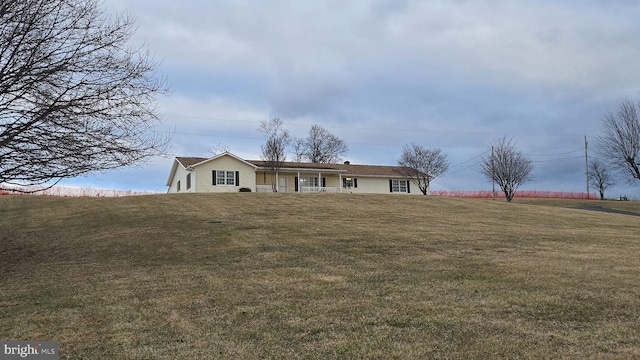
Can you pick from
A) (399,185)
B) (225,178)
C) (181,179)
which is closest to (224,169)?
(225,178)

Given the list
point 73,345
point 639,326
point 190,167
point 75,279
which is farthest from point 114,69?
point 190,167

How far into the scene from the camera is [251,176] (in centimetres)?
3991

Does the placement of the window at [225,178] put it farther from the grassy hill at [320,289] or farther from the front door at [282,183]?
the grassy hill at [320,289]

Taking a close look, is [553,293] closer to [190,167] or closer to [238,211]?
[238,211]

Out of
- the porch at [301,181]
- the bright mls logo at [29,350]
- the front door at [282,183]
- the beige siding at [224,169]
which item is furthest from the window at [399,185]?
the bright mls logo at [29,350]

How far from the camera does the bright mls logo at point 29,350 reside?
5258 mm

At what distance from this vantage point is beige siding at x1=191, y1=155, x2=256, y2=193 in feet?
123

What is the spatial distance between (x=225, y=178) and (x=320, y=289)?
1247 inches

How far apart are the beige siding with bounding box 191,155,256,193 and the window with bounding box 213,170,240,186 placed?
252 millimetres

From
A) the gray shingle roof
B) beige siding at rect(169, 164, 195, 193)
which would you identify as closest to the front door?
the gray shingle roof

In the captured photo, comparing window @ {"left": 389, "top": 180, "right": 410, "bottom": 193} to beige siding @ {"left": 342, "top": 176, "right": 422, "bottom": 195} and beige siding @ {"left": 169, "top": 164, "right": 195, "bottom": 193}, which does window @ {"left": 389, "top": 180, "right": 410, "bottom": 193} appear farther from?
beige siding @ {"left": 169, "top": 164, "right": 195, "bottom": 193}

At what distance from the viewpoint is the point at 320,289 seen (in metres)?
8.15

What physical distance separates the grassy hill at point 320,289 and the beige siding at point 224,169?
1900cm

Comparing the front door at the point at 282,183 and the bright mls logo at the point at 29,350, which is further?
the front door at the point at 282,183
